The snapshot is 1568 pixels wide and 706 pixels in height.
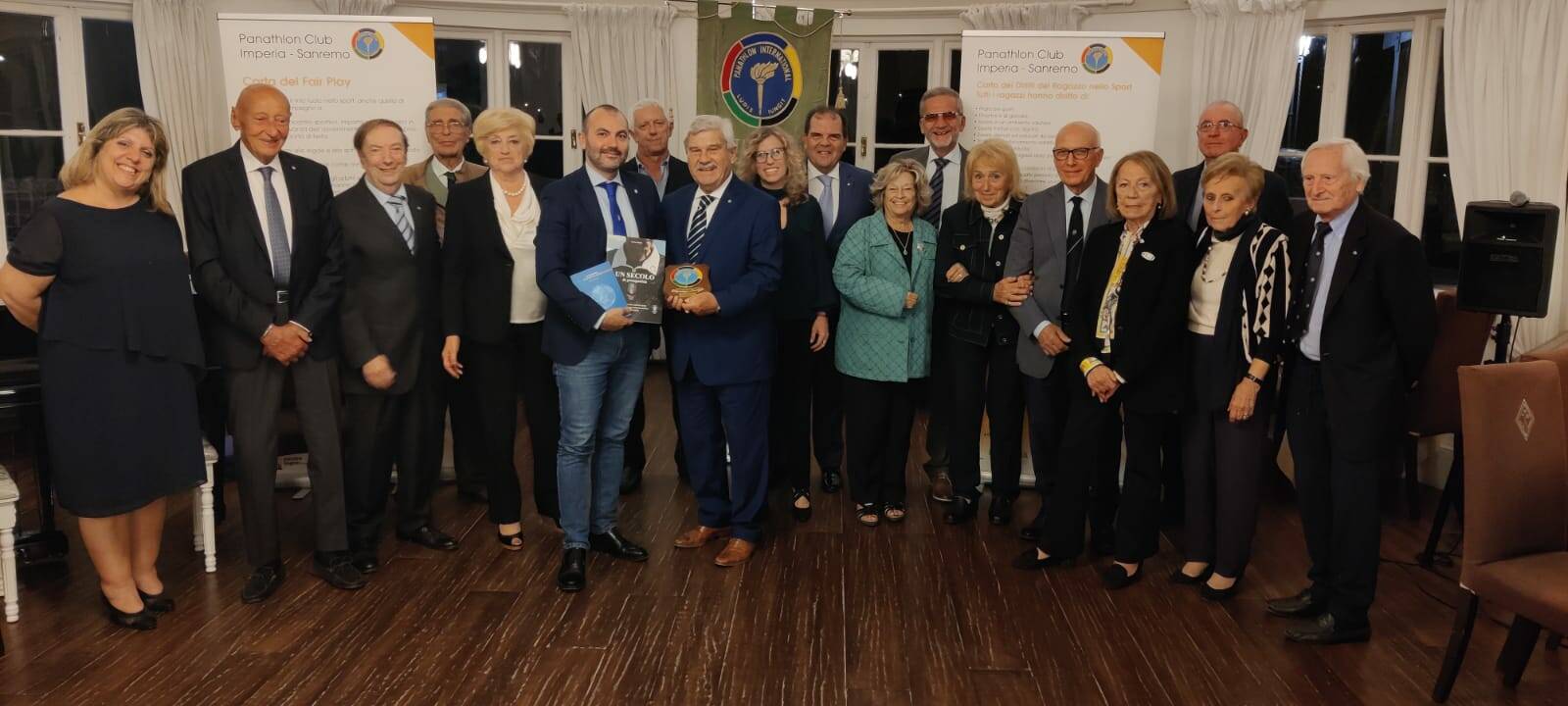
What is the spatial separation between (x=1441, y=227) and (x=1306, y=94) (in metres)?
1.05

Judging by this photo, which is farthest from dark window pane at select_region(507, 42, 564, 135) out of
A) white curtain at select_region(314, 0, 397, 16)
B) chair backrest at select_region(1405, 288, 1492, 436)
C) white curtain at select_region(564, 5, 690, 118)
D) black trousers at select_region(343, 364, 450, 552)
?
chair backrest at select_region(1405, 288, 1492, 436)

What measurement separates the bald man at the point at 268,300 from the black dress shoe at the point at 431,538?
0.37 metres

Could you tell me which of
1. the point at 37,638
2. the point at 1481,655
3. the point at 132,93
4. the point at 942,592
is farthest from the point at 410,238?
the point at 132,93

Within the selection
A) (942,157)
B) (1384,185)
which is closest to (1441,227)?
(1384,185)

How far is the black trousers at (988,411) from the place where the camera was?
4207 mm

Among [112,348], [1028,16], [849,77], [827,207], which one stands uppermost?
[1028,16]

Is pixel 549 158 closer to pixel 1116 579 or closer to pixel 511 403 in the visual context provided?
pixel 511 403

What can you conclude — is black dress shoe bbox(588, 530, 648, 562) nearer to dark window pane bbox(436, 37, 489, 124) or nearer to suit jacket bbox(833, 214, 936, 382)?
suit jacket bbox(833, 214, 936, 382)

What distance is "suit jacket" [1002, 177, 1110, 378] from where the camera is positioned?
3.96 metres

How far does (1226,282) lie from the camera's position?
136 inches

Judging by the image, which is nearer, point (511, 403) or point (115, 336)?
point (115, 336)

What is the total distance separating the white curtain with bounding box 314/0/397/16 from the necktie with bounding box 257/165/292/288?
153 inches

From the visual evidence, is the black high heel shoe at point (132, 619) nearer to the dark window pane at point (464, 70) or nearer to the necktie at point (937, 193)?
the necktie at point (937, 193)

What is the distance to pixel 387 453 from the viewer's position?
399 centimetres
